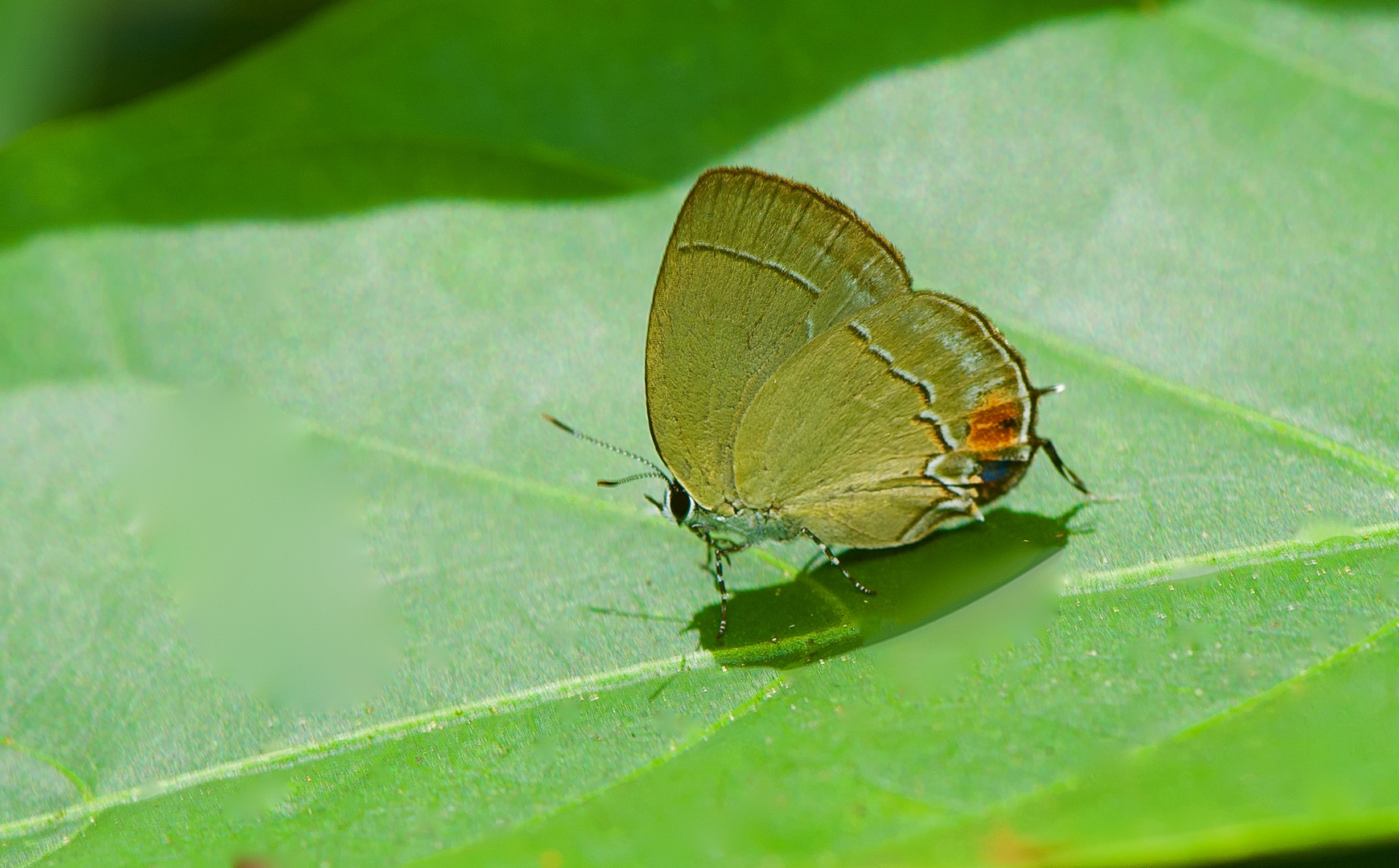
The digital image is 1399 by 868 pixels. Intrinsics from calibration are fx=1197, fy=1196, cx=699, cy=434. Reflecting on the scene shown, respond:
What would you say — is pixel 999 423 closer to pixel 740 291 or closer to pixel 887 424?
pixel 887 424

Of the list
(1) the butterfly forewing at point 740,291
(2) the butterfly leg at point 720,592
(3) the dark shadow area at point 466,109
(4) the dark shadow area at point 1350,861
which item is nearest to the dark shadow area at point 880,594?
(2) the butterfly leg at point 720,592

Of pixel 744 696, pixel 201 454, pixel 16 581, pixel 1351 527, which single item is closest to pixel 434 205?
pixel 201 454

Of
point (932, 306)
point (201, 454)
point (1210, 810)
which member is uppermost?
point (932, 306)

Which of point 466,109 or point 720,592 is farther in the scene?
point 466,109

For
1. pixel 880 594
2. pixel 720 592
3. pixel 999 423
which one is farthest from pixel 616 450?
pixel 999 423

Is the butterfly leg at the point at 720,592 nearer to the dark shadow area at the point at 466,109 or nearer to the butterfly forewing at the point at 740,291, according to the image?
the butterfly forewing at the point at 740,291

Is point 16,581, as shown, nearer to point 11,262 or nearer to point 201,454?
point 201,454
